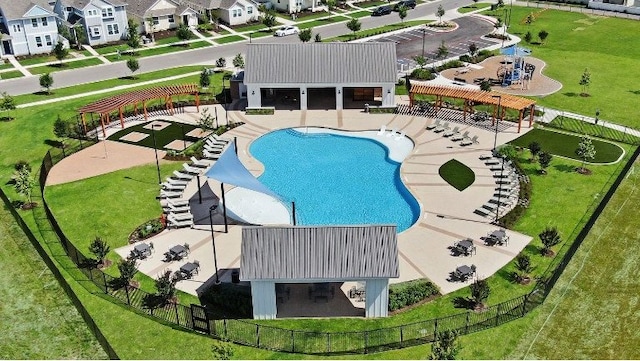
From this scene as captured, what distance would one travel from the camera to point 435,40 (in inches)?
3563

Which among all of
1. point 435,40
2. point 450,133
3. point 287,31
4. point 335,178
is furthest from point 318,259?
point 287,31

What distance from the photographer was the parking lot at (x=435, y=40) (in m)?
83.0

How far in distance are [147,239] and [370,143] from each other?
24.4m

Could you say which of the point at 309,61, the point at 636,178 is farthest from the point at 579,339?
the point at 309,61

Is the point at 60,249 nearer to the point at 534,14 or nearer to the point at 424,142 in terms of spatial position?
the point at 424,142

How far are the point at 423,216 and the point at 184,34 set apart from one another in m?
57.5

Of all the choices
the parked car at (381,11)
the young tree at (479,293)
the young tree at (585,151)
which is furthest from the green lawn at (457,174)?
the parked car at (381,11)

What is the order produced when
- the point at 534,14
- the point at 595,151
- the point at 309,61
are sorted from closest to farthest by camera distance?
the point at 595,151 → the point at 309,61 → the point at 534,14

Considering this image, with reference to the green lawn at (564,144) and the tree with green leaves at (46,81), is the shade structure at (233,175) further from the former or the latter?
the tree with green leaves at (46,81)

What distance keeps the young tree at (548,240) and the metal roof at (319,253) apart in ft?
38.8

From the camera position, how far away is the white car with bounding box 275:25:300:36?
93812 millimetres

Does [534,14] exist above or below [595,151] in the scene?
above

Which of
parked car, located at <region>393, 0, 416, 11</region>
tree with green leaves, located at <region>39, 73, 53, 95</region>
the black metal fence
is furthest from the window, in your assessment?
the black metal fence

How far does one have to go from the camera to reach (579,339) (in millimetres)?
31047
